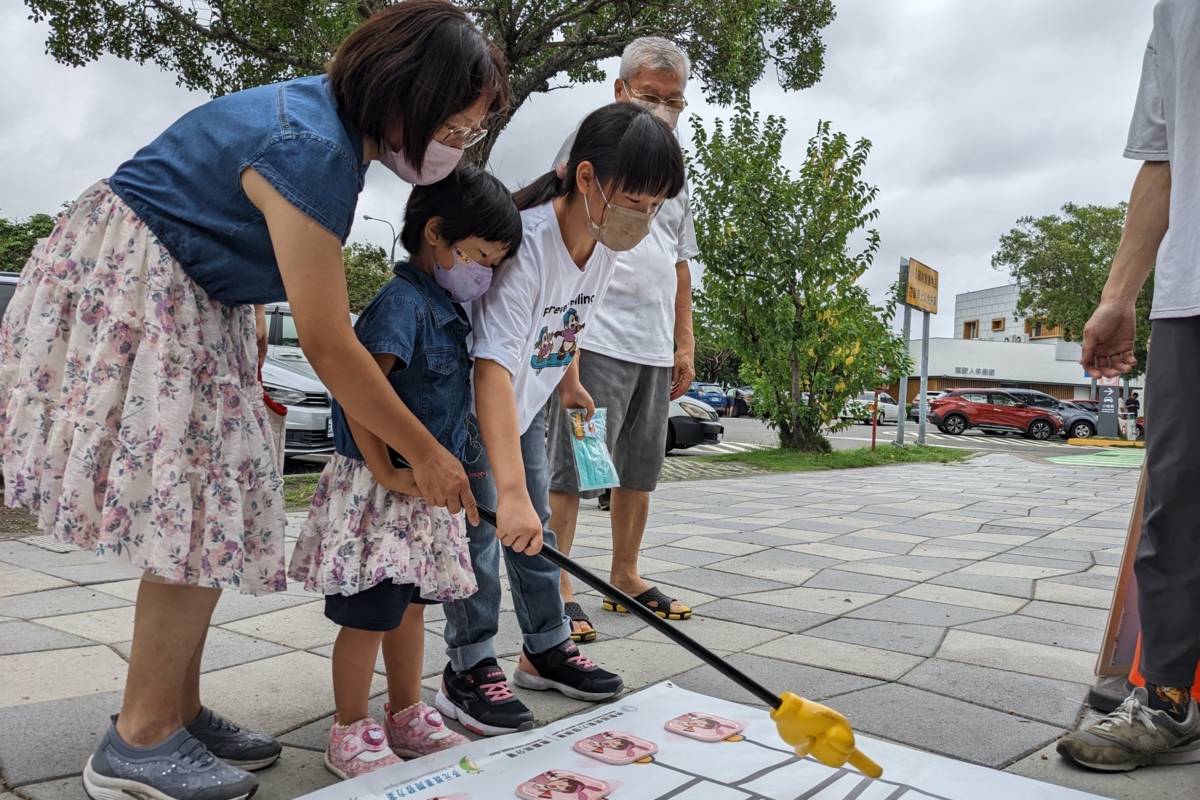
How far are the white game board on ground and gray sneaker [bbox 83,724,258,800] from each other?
0.14 metres

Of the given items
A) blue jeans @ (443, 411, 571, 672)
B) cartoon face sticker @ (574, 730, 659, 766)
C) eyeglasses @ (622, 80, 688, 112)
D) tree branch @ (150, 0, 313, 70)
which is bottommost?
cartoon face sticker @ (574, 730, 659, 766)

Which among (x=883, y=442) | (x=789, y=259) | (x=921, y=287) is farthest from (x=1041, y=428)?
(x=789, y=259)

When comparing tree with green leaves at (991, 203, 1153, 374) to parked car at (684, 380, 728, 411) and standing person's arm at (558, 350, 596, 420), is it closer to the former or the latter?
parked car at (684, 380, 728, 411)

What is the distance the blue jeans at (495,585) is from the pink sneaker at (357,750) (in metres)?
0.30

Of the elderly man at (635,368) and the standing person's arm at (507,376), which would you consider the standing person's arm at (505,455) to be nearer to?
the standing person's arm at (507,376)

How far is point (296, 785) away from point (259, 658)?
0.76 metres

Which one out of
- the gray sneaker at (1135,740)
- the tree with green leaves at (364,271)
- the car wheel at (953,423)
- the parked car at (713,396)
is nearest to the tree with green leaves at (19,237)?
the tree with green leaves at (364,271)

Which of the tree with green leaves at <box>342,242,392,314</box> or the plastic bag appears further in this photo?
the tree with green leaves at <box>342,242,392,314</box>

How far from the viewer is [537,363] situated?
1861mm

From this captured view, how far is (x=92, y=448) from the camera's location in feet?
4.31

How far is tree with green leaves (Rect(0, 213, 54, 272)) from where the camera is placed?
2539 centimetres

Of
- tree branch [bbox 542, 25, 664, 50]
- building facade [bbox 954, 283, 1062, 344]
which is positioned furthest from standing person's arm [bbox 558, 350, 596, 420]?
building facade [bbox 954, 283, 1062, 344]

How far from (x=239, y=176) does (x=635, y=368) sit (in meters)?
1.45

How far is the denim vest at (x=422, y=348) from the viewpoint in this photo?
149 cm
